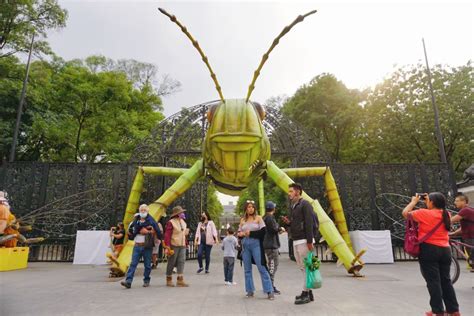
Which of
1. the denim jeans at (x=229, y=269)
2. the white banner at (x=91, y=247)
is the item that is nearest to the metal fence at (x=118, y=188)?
the white banner at (x=91, y=247)

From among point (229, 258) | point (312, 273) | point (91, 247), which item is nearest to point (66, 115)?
point (91, 247)

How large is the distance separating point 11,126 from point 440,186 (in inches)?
867

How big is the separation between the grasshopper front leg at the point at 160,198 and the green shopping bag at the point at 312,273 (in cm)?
385

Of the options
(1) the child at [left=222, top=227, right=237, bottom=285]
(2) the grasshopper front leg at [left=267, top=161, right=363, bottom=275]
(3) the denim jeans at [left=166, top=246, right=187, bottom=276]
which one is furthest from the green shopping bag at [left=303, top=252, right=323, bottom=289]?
(3) the denim jeans at [left=166, top=246, right=187, bottom=276]

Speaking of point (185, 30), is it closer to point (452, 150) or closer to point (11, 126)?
point (11, 126)

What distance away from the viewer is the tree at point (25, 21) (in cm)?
1628

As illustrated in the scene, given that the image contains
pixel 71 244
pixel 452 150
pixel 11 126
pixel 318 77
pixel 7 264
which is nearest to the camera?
pixel 7 264

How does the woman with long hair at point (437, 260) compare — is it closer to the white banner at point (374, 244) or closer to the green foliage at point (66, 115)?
the white banner at point (374, 244)

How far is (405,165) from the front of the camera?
1112 centimetres

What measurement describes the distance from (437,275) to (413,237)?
43cm

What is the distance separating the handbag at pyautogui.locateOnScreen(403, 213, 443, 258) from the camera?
3281 mm

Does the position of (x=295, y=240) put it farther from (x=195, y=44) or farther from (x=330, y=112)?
(x=330, y=112)

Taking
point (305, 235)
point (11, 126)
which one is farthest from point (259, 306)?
point (11, 126)

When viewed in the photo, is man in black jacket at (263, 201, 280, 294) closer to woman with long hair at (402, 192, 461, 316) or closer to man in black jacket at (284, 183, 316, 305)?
man in black jacket at (284, 183, 316, 305)
